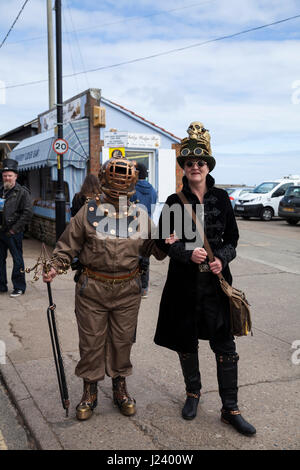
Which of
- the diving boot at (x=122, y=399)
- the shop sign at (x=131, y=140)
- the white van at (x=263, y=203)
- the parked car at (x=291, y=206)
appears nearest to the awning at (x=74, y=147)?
the shop sign at (x=131, y=140)

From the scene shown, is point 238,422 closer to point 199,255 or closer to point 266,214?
point 199,255

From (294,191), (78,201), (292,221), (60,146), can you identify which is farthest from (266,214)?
(78,201)

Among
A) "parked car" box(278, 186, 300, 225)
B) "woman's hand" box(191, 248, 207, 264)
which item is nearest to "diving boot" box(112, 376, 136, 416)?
"woman's hand" box(191, 248, 207, 264)

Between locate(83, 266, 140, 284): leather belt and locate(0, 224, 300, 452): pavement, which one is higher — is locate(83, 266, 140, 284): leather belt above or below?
above

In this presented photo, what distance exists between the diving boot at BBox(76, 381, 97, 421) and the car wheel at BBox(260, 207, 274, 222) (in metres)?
17.3

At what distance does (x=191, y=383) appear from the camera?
10.6 feet

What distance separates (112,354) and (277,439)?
4.02 ft

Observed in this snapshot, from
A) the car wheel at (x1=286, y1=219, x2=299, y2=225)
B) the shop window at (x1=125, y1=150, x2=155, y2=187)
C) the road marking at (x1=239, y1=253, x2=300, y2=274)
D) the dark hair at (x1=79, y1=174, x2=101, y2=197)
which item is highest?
the shop window at (x1=125, y1=150, x2=155, y2=187)

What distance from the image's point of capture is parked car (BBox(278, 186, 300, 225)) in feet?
56.3

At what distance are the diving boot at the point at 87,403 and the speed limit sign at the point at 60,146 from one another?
7.88 metres

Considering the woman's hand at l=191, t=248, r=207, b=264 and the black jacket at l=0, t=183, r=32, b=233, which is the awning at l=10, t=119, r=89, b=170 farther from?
the woman's hand at l=191, t=248, r=207, b=264

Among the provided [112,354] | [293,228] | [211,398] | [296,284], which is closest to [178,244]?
[112,354]

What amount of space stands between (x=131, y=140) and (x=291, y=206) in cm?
856

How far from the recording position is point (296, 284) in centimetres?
753
